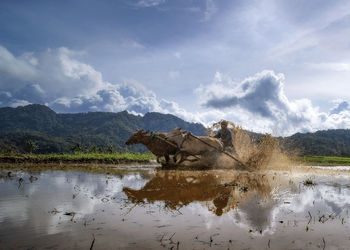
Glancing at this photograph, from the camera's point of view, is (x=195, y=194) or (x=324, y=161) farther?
(x=324, y=161)

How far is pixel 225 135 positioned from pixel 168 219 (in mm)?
9836

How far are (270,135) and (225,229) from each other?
1005 centimetres

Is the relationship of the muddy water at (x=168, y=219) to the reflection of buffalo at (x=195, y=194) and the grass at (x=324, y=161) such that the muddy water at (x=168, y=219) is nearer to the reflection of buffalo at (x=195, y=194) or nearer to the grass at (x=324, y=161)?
the reflection of buffalo at (x=195, y=194)

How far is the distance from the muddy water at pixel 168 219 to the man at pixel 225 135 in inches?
273

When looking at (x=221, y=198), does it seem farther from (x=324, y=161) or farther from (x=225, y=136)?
(x=324, y=161)

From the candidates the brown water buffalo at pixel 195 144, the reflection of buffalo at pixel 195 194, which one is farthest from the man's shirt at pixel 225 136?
the reflection of buffalo at pixel 195 194

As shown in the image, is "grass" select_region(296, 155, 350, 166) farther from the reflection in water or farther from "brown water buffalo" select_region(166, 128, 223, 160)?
the reflection in water

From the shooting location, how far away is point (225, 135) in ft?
43.2

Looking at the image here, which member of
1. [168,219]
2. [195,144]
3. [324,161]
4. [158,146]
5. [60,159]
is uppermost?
[195,144]

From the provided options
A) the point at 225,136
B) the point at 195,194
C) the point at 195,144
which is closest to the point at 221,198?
the point at 195,194

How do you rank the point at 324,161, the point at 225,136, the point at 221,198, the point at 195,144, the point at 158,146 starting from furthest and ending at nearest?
1. the point at 324,161
2. the point at 225,136
3. the point at 158,146
4. the point at 195,144
5. the point at 221,198

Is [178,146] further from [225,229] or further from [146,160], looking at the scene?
[225,229]

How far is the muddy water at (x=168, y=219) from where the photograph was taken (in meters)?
2.86

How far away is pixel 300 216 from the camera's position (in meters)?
4.01
